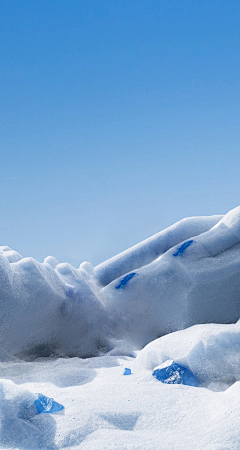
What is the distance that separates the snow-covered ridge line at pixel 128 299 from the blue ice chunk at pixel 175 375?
43.8 inches

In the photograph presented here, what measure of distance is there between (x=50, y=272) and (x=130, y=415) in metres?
1.77

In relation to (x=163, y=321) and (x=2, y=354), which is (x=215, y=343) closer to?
(x=163, y=321)

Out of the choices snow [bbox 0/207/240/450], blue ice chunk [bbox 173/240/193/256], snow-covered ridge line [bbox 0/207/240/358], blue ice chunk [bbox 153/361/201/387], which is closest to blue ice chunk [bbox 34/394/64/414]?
snow [bbox 0/207/240/450]

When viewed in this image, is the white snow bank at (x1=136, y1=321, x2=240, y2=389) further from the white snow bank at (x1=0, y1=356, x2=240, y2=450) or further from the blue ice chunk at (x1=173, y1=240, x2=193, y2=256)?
the blue ice chunk at (x1=173, y1=240, x2=193, y2=256)

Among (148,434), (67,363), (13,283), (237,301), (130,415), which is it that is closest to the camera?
(148,434)

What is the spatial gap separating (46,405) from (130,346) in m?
1.58

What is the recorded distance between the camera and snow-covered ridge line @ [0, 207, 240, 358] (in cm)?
255

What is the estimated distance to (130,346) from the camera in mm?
2713

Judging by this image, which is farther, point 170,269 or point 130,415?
point 170,269

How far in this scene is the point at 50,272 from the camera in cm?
284

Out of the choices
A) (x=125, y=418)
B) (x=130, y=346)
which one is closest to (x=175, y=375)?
(x=125, y=418)

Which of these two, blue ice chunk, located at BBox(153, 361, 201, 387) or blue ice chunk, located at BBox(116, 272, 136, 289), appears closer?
blue ice chunk, located at BBox(153, 361, 201, 387)

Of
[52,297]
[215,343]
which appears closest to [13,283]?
[52,297]

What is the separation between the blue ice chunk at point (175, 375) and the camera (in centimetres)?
154
